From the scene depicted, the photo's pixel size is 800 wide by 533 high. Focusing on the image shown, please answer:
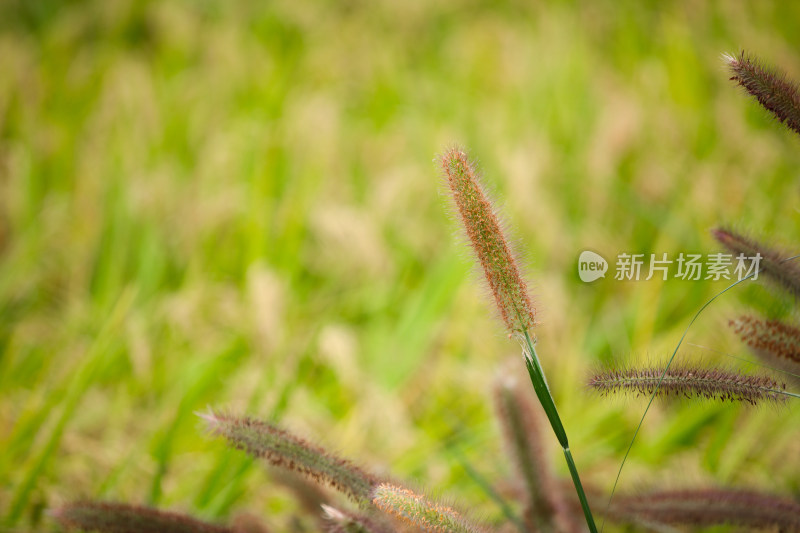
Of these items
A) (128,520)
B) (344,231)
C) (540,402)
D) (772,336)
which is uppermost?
(344,231)

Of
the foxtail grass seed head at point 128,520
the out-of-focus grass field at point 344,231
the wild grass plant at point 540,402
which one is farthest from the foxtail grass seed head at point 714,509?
the foxtail grass seed head at point 128,520

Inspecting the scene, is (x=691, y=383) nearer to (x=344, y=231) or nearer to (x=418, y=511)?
(x=418, y=511)

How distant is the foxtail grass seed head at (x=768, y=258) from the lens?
55cm

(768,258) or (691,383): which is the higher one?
(768,258)

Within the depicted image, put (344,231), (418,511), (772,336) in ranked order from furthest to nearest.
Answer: (344,231), (772,336), (418,511)

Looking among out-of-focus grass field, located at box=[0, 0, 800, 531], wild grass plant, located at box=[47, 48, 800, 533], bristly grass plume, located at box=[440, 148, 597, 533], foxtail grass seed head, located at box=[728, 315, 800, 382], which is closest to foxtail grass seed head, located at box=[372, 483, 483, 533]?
wild grass plant, located at box=[47, 48, 800, 533]

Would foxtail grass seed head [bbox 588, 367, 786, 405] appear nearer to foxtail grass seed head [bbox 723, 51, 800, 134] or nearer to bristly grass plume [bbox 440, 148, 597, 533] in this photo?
bristly grass plume [bbox 440, 148, 597, 533]

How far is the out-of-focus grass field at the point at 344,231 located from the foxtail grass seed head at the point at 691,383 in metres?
0.09

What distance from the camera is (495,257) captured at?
0.49m

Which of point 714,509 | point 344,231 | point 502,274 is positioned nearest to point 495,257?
point 502,274

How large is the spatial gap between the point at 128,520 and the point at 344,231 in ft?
3.51

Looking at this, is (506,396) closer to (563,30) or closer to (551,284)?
(551,284)

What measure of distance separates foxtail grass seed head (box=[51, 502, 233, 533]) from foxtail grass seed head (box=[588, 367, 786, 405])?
0.40 m

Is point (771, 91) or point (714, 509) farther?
point (714, 509)
